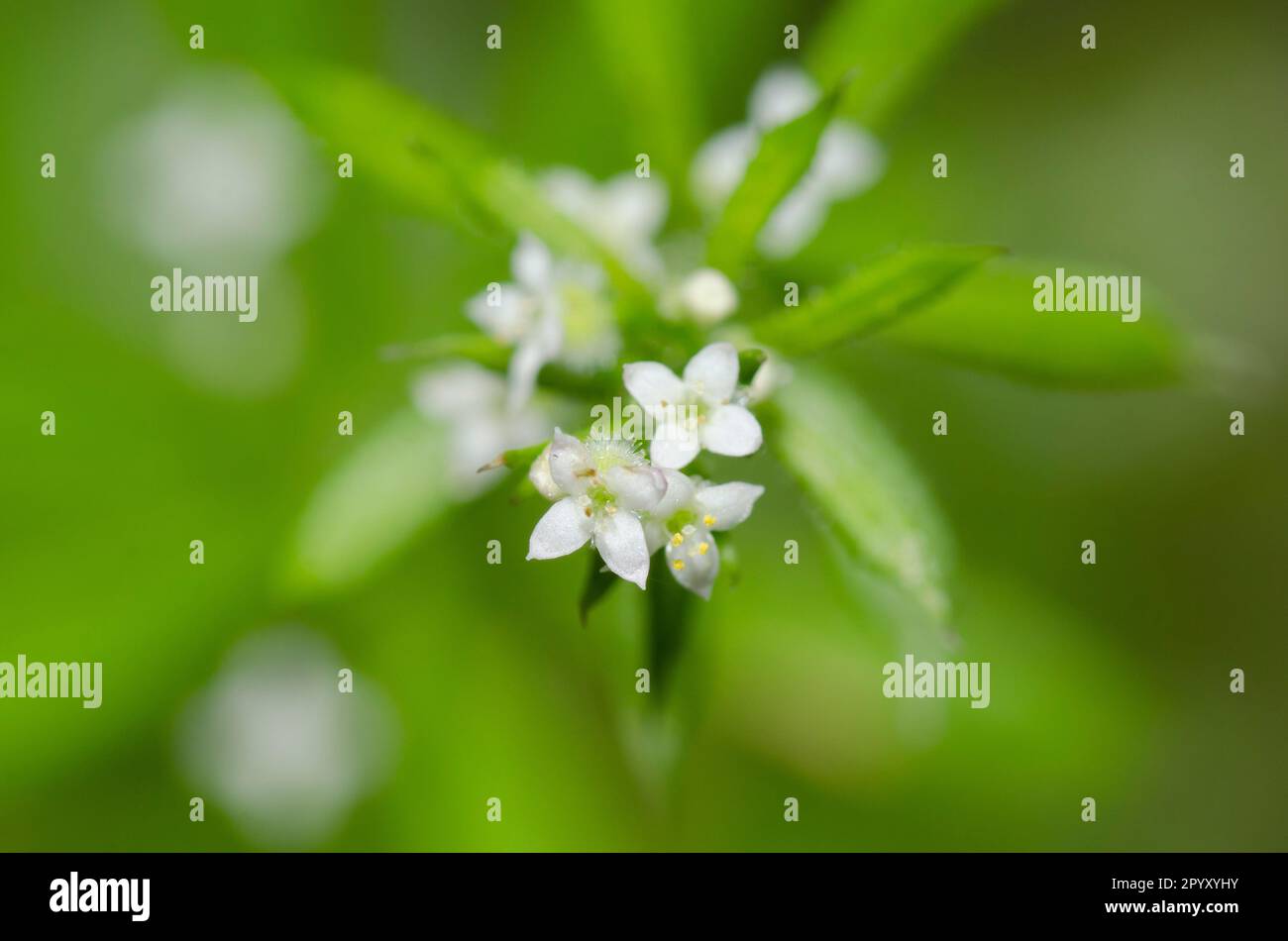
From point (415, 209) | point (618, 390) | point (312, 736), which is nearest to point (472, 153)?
point (415, 209)

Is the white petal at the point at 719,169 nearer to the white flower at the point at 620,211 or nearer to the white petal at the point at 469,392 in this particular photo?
the white flower at the point at 620,211

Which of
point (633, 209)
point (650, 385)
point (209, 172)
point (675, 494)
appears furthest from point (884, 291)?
point (209, 172)

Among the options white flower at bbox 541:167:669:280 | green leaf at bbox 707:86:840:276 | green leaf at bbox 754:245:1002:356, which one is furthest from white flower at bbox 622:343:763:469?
white flower at bbox 541:167:669:280

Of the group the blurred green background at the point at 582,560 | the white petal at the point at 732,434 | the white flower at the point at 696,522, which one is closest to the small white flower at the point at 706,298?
the white petal at the point at 732,434

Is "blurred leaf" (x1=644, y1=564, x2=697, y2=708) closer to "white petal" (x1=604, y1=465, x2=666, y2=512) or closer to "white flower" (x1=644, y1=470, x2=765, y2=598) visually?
"white flower" (x1=644, y1=470, x2=765, y2=598)

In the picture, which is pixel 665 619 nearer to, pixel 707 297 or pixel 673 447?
pixel 673 447
